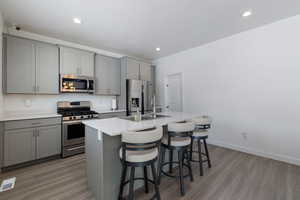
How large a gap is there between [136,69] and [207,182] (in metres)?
3.64

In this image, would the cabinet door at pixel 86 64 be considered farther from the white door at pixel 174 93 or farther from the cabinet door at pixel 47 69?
the white door at pixel 174 93

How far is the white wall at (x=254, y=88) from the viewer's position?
2.57 meters

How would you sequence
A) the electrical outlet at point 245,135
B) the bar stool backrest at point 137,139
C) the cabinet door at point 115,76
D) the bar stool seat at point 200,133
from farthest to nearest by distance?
the cabinet door at point 115,76 → the electrical outlet at point 245,135 → the bar stool seat at point 200,133 → the bar stool backrest at point 137,139

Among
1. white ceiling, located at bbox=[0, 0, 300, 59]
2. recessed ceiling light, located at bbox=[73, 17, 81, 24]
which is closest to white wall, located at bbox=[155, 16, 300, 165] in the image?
white ceiling, located at bbox=[0, 0, 300, 59]

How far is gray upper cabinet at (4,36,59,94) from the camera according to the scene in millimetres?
2586

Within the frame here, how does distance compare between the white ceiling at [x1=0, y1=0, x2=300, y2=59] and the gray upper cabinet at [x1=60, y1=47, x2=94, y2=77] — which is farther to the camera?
the gray upper cabinet at [x1=60, y1=47, x2=94, y2=77]

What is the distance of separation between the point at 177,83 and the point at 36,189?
4.27m

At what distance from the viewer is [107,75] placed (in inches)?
158

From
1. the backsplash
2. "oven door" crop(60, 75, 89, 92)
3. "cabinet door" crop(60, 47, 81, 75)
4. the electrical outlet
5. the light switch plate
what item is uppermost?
"cabinet door" crop(60, 47, 81, 75)

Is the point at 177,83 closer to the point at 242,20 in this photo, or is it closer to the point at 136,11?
the point at 242,20

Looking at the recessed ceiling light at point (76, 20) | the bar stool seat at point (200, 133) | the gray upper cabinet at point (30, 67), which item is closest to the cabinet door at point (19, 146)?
the gray upper cabinet at point (30, 67)

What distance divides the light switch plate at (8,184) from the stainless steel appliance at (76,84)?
1.88 meters

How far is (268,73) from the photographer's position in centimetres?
281

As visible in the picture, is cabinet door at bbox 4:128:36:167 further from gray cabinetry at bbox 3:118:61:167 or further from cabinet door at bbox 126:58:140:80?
cabinet door at bbox 126:58:140:80
